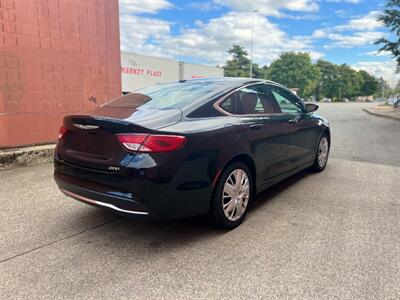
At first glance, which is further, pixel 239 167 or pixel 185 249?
pixel 239 167

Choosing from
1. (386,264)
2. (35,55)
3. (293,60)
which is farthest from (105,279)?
(293,60)

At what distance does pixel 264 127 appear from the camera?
12.7 ft

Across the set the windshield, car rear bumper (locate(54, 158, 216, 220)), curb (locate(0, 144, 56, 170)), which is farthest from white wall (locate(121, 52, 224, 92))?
car rear bumper (locate(54, 158, 216, 220))

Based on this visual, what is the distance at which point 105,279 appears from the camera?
2588mm

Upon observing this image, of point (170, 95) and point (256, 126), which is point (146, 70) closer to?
point (170, 95)

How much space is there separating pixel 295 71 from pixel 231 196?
3070 inches

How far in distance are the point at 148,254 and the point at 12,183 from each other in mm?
3165

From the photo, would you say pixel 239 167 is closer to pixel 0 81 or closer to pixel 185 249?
pixel 185 249

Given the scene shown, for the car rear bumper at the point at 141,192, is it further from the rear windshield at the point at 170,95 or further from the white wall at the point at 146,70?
the white wall at the point at 146,70

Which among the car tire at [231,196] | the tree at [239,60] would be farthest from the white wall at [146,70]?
the tree at [239,60]

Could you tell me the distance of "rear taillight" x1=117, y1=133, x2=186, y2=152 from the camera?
2738mm

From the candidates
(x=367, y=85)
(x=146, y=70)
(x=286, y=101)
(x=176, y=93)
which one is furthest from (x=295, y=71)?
(x=176, y=93)

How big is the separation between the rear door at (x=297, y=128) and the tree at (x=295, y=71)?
242 feet

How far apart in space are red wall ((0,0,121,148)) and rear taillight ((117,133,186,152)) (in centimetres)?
429
